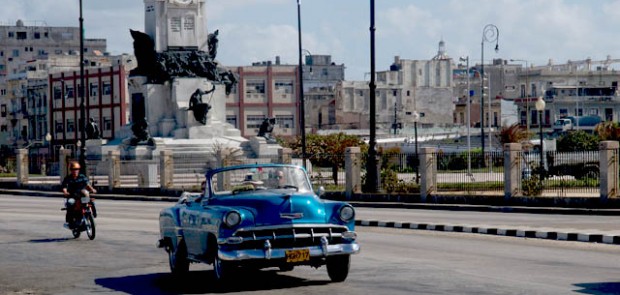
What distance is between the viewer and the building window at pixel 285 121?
12450 cm

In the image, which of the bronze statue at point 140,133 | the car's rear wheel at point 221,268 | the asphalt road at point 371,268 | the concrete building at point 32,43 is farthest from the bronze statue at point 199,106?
the concrete building at point 32,43

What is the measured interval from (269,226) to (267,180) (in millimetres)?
1577

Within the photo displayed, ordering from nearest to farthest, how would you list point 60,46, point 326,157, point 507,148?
point 507,148
point 326,157
point 60,46

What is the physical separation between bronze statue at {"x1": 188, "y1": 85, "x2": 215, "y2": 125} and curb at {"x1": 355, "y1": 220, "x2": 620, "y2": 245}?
116 feet

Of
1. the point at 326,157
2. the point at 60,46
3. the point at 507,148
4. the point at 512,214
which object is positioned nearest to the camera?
the point at 512,214

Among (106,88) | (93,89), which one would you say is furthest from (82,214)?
(93,89)

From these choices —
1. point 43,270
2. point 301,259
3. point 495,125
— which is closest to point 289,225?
point 301,259

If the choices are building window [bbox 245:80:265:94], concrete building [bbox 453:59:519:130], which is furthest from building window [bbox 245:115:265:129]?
concrete building [bbox 453:59:519:130]

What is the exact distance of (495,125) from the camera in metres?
151

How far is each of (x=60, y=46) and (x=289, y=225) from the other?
16804cm

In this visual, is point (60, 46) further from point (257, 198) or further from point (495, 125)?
point (257, 198)

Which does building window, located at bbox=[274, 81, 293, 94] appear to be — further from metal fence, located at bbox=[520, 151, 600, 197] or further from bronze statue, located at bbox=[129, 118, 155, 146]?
metal fence, located at bbox=[520, 151, 600, 197]

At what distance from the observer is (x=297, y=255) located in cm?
1562

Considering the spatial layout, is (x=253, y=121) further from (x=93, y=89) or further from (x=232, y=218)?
(x=232, y=218)
